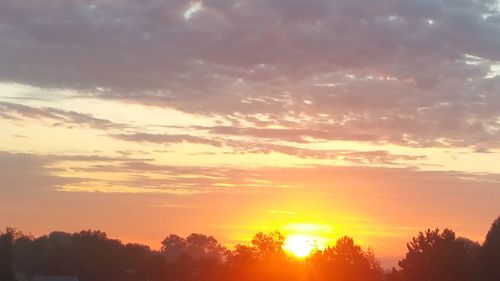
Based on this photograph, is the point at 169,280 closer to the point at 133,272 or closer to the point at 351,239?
the point at 133,272

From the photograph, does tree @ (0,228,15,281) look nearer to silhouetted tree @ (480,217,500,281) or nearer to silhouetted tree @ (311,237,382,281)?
Answer: silhouetted tree @ (311,237,382,281)

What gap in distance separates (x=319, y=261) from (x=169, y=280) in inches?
1256

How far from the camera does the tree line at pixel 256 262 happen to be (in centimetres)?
7531

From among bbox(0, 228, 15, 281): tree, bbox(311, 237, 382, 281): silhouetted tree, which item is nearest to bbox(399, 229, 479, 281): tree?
bbox(311, 237, 382, 281): silhouetted tree

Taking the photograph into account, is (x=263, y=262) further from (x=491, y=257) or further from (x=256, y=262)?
(x=491, y=257)

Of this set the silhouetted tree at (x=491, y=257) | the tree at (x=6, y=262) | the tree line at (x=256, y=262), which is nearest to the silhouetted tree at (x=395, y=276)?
the tree line at (x=256, y=262)

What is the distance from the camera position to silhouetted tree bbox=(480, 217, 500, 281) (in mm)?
72000

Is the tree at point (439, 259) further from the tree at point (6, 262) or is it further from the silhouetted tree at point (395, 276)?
the tree at point (6, 262)

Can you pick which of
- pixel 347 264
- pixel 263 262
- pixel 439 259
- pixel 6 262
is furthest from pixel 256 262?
pixel 439 259

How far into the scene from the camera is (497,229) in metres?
76.8

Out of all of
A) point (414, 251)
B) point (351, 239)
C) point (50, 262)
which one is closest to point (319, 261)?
point (351, 239)

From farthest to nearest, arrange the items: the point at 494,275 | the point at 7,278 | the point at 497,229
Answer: the point at 7,278 < the point at 497,229 < the point at 494,275

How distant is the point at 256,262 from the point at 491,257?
6918 centimetres

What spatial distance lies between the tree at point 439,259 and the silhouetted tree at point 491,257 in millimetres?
1166
